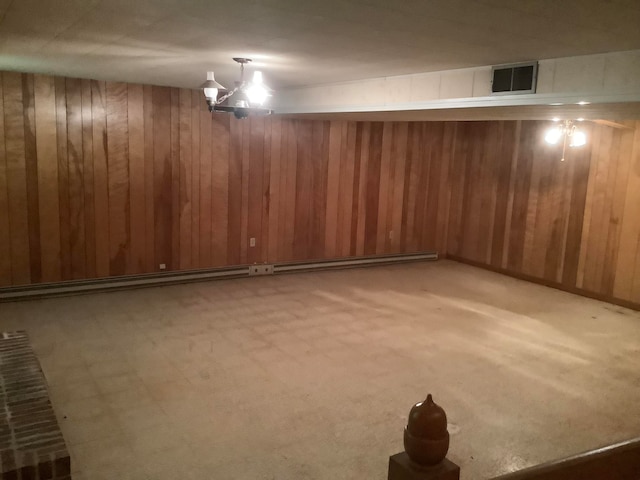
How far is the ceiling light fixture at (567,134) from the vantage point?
20.6 ft

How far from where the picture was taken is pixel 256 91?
14.1 feet

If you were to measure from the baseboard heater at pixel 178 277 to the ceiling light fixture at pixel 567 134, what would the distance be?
2659 mm

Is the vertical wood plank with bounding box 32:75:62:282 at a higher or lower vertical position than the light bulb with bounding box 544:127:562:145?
lower

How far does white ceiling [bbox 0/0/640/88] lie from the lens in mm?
2334

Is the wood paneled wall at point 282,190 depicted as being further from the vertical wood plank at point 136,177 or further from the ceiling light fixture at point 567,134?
the ceiling light fixture at point 567,134

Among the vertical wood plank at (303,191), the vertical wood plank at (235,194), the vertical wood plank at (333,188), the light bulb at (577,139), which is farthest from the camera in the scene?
the vertical wood plank at (333,188)

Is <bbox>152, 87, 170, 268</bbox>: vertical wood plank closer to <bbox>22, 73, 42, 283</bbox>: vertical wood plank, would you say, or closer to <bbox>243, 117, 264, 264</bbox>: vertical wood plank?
<bbox>243, 117, 264, 264</bbox>: vertical wood plank

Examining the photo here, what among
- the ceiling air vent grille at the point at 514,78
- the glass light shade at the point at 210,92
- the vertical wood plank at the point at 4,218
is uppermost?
the ceiling air vent grille at the point at 514,78

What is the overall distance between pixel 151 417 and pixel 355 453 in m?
1.30

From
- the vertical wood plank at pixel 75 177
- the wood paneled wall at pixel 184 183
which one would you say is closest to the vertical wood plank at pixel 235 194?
the wood paneled wall at pixel 184 183

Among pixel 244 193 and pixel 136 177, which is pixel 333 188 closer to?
pixel 244 193

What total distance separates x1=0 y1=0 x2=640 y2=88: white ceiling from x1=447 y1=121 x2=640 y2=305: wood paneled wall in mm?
3472

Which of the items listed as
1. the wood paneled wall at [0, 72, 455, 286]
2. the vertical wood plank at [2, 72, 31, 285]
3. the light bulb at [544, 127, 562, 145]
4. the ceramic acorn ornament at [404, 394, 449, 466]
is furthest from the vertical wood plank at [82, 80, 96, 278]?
the ceramic acorn ornament at [404, 394, 449, 466]

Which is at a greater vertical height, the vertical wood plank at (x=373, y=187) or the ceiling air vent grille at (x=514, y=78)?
the ceiling air vent grille at (x=514, y=78)
